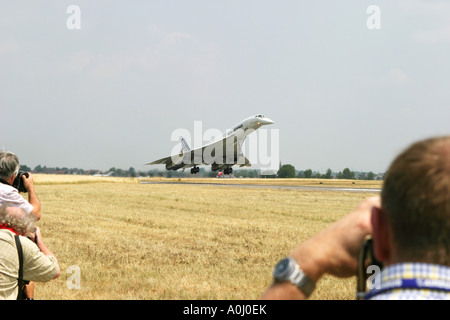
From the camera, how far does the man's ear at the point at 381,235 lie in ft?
4.59

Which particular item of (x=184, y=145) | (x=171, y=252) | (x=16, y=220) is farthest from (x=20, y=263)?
(x=184, y=145)

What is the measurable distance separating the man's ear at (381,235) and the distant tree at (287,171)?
145128 millimetres

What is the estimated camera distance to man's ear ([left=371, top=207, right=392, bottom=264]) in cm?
140

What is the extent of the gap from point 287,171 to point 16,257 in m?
144

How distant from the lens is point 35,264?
464 cm

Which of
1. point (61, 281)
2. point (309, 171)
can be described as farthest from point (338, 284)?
point (309, 171)

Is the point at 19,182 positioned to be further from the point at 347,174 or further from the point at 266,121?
the point at 347,174

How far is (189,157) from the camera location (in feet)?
206

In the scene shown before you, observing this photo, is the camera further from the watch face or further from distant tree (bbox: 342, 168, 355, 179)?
distant tree (bbox: 342, 168, 355, 179)

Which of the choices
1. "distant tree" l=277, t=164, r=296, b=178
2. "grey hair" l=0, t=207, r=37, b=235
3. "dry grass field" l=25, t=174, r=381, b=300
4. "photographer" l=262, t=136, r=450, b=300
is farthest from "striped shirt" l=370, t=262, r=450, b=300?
"distant tree" l=277, t=164, r=296, b=178

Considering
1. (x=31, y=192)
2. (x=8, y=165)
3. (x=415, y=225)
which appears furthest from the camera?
(x=31, y=192)

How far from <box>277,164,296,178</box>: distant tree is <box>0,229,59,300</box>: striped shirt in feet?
466
